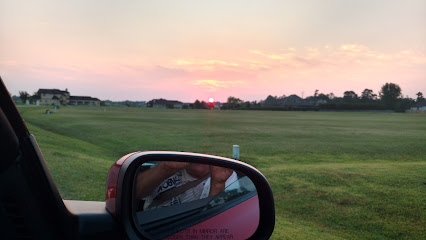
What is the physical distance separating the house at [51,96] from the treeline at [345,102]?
196 ft

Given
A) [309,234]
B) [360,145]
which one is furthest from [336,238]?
[360,145]

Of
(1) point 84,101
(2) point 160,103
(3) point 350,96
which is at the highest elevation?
(3) point 350,96

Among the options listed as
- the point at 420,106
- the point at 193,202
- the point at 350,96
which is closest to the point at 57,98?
the point at 350,96

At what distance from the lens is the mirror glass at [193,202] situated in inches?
61.3

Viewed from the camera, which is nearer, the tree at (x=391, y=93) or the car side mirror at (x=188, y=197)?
the car side mirror at (x=188, y=197)

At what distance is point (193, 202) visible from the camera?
70.4 inches

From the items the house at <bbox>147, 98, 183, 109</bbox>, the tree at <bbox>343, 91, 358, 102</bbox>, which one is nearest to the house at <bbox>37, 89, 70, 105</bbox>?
the house at <bbox>147, 98, 183, 109</bbox>

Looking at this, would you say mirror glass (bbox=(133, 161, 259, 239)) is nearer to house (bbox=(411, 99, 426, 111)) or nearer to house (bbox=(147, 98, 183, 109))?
house (bbox=(411, 99, 426, 111))

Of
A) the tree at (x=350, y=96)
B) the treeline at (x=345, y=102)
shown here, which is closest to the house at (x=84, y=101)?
the treeline at (x=345, y=102)

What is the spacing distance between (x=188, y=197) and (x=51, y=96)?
14956cm

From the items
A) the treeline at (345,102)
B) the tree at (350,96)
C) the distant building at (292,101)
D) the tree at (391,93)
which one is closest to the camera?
the treeline at (345,102)

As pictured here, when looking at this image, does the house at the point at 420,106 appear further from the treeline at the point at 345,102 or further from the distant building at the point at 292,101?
the distant building at the point at 292,101

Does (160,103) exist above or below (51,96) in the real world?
below

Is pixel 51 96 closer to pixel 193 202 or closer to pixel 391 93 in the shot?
pixel 193 202
